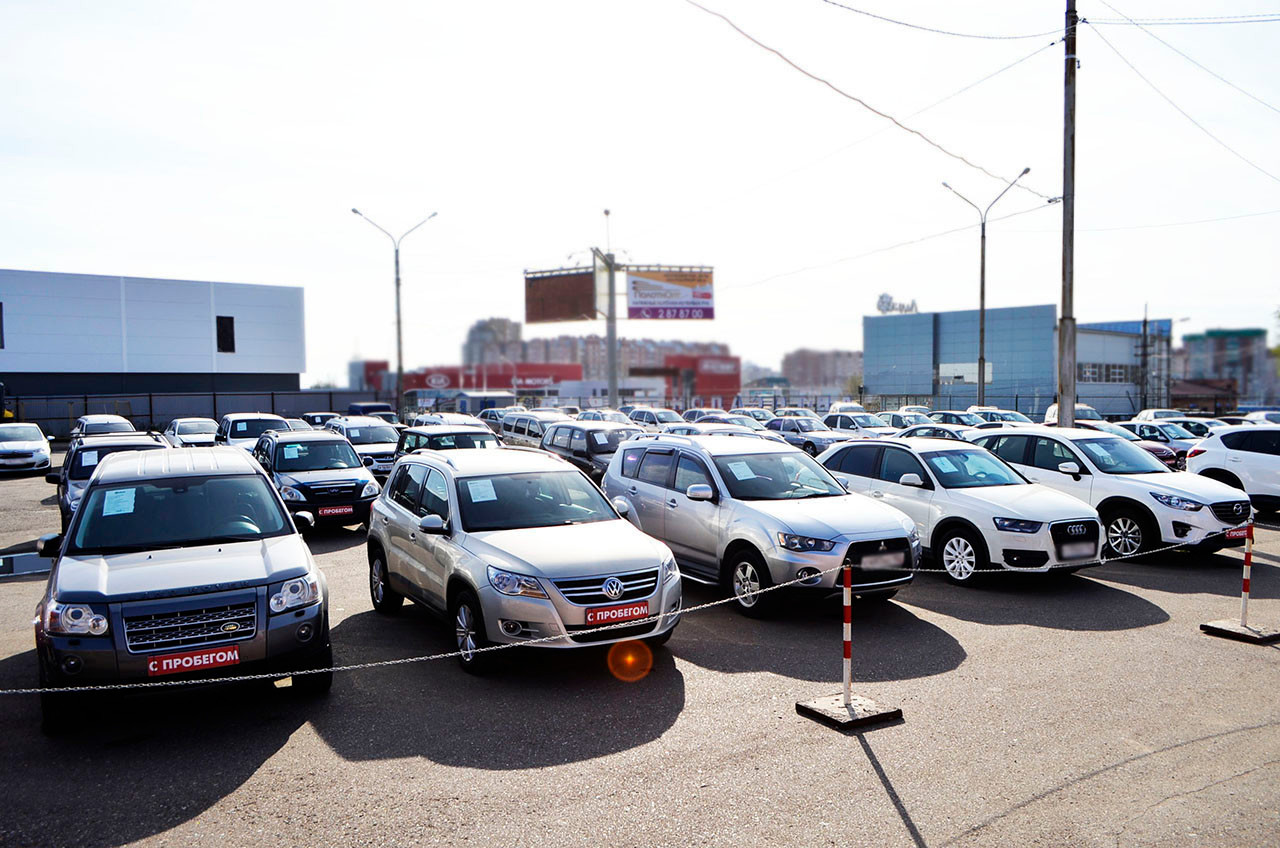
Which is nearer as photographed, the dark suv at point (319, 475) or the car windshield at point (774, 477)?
the car windshield at point (774, 477)

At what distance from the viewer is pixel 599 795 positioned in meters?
4.81

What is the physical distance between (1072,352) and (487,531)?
48.7 feet

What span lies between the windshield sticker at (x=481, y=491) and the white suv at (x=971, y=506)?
531 cm

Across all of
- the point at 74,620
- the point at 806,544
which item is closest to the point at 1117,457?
the point at 806,544

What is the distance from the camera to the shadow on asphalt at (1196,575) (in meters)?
9.92

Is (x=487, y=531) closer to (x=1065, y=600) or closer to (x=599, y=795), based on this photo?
(x=599, y=795)

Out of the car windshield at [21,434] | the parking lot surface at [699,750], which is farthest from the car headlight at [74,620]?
the car windshield at [21,434]

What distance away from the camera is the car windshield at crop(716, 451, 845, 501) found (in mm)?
9359

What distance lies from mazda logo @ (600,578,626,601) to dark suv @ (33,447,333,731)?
2.04 metres

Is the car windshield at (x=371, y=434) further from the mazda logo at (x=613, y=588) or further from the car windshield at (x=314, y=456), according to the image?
the mazda logo at (x=613, y=588)

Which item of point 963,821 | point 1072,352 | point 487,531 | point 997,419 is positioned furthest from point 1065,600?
point 997,419

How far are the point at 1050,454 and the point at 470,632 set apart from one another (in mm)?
9526

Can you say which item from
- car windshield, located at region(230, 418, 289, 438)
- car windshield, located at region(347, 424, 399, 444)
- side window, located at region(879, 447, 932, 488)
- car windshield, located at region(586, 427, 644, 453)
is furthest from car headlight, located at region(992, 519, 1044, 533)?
car windshield, located at region(230, 418, 289, 438)

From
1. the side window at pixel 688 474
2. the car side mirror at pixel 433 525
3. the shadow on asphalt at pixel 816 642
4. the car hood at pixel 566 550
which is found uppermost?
the side window at pixel 688 474
